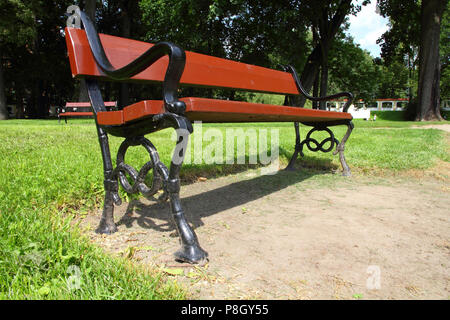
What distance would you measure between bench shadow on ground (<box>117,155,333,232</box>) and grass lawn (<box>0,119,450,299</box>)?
0.33 meters

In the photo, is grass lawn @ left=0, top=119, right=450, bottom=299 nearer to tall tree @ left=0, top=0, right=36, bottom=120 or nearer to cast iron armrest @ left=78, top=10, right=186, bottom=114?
cast iron armrest @ left=78, top=10, right=186, bottom=114

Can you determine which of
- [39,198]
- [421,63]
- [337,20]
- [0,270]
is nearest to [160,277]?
[0,270]

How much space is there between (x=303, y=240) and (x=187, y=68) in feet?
5.01

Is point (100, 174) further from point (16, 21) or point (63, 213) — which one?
point (16, 21)

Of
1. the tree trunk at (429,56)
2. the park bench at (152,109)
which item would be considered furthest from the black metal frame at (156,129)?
the tree trunk at (429,56)

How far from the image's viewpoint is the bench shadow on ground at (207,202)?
2170 mm

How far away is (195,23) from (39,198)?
1356 centimetres

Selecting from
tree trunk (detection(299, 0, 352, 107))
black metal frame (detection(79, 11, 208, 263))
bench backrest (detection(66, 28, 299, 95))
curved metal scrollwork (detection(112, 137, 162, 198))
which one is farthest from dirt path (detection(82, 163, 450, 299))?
tree trunk (detection(299, 0, 352, 107))

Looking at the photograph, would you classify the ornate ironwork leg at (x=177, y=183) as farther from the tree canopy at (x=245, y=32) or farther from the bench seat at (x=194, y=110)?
the tree canopy at (x=245, y=32)

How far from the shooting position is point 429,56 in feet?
49.9

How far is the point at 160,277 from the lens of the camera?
4.34ft

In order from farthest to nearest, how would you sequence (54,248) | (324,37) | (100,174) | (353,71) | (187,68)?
1. (353,71)
2. (324,37)
3. (100,174)
4. (187,68)
5. (54,248)
